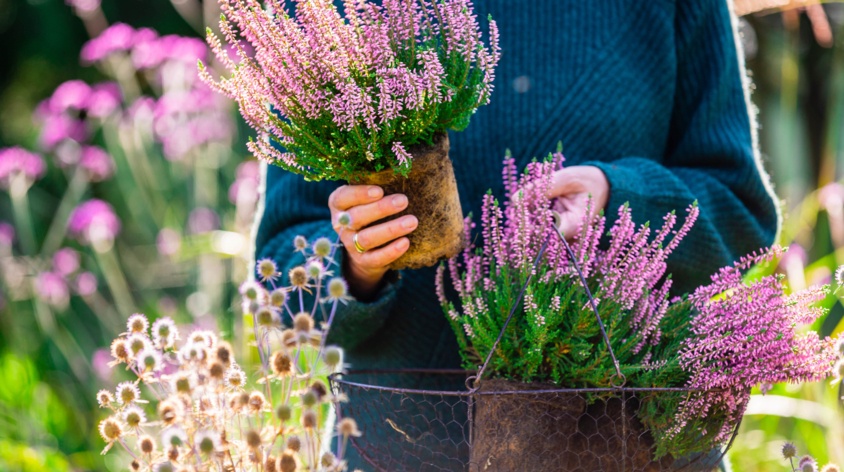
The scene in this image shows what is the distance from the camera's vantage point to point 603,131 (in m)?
1.34

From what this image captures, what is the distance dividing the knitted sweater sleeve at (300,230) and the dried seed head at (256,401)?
34 centimetres

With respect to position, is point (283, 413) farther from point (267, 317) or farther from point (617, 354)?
point (617, 354)

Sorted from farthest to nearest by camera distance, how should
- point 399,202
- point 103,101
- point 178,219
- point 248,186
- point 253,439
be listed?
point 178,219 < point 103,101 < point 248,186 < point 399,202 < point 253,439

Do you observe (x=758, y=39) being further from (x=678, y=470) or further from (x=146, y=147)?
(x=678, y=470)

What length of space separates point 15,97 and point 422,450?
5600 millimetres

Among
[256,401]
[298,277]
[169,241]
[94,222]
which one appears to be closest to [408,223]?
[298,277]

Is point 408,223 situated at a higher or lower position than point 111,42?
lower

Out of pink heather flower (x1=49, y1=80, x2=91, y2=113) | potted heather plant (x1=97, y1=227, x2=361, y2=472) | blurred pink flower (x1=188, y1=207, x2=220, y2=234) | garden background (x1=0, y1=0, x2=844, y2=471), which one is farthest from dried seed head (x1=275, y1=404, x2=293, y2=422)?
pink heather flower (x1=49, y1=80, x2=91, y2=113)

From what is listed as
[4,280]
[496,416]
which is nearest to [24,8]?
[4,280]

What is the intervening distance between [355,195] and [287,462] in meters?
0.33

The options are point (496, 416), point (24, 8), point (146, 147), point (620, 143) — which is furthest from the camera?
point (24, 8)

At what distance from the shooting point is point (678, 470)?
90cm

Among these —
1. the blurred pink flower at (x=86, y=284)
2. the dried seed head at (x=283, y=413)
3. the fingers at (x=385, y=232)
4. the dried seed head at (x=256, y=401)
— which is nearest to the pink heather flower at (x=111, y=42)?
the blurred pink flower at (x=86, y=284)

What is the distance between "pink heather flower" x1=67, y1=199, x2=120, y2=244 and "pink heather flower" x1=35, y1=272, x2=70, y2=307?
19 centimetres
